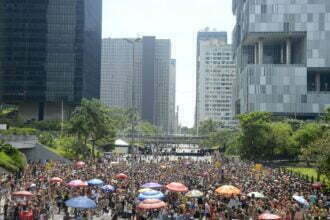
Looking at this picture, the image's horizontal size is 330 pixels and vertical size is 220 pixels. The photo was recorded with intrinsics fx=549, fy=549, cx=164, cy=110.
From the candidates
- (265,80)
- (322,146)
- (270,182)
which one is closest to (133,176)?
(270,182)

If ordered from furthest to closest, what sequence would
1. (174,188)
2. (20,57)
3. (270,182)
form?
(20,57) < (270,182) < (174,188)

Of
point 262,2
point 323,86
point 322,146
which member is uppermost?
point 262,2

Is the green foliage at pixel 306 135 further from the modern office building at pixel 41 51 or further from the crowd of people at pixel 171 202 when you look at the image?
the modern office building at pixel 41 51

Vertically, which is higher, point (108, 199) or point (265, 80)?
point (265, 80)

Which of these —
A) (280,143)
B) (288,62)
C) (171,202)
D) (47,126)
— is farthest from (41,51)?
(171,202)

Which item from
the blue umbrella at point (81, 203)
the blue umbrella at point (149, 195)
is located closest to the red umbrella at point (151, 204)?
the blue umbrella at point (149, 195)

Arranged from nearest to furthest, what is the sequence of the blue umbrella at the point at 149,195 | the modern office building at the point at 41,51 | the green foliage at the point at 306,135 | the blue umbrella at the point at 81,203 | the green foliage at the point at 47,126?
1. the blue umbrella at the point at 81,203
2. the blue umbrella at the point at 149,195
3. the green foliage at the point at 306,135
4. the green foliage at the point at 47,126
5. the modern office building at the point at 41,51

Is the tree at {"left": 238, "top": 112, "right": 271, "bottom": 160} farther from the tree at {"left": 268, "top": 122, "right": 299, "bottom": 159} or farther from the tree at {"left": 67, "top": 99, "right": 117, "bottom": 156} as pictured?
the tree at {"left": 67, "top": 99, "right": 117, "bottom": 156}

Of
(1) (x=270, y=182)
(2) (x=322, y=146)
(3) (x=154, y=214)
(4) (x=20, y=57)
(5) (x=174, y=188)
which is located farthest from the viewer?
(4) (x=20, y=57)

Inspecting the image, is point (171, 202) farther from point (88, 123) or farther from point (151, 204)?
point (88, 123)

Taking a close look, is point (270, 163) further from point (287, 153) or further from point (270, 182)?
point (270, 182)
